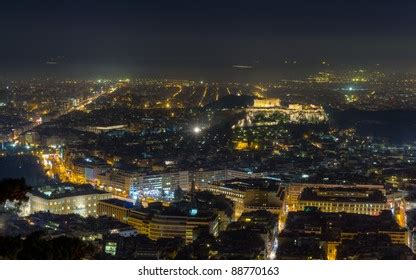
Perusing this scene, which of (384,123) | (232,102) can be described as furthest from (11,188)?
(232,102)

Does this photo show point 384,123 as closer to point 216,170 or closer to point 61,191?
point 216,170

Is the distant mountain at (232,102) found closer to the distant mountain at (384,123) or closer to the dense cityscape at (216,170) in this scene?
the dense cityscape at (216,170)

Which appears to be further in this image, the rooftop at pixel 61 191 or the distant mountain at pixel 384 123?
the distant mountain at pixel 384 123

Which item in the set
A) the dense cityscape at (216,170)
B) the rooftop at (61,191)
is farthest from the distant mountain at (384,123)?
the rooftop at (61,191)

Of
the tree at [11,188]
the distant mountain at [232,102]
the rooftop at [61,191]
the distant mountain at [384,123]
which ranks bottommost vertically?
the rooftop at [61,191]

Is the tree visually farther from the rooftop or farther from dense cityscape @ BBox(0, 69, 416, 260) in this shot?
the rooftop

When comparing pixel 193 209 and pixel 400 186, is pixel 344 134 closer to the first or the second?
pixel 400 186

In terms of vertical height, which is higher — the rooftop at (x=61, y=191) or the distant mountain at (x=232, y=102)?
the distant mountain at (x=232, y=102)
